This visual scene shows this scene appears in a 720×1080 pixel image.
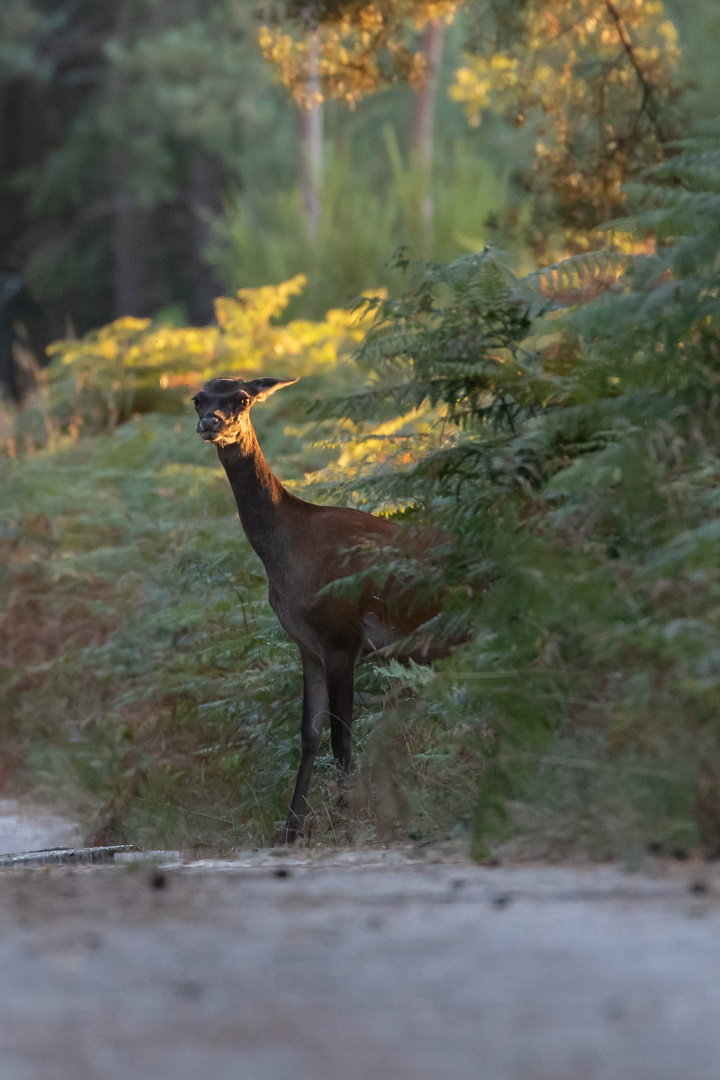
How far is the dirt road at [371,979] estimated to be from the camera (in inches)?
113

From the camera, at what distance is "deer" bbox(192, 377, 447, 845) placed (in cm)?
718

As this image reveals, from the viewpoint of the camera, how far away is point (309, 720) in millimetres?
7410

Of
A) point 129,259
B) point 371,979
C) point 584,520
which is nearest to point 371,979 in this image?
point 371,979

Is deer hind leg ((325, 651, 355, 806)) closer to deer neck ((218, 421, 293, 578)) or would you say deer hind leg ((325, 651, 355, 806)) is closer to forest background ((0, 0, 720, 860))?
forest background ((0, 0, 720, 860))

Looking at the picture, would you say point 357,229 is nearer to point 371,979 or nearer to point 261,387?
point 261,387

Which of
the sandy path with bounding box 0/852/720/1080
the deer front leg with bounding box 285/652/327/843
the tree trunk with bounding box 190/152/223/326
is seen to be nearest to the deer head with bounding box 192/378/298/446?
the deer front leg with bounding box 285/652/327/843

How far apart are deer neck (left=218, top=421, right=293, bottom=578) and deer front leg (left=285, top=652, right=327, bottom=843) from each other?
1.56ft

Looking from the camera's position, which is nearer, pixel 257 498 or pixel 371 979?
pixel 371 979

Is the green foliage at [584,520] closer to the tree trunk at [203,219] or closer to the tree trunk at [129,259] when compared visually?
the tree trunk at [203,219]

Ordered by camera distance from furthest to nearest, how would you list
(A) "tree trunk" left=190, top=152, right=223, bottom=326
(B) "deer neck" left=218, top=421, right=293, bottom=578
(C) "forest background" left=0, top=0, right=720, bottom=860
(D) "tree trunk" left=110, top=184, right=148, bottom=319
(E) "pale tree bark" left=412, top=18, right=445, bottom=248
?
(D) "tree trunk" left=110, top=184, right=148, bottom=319 → (A) "tree trunk" left=190, top=152, right=223, bottom=326 → (E) "pale tree bark" left=412, top=18, right=445, bottom=248 → (B) "deer neck" left=218, top=421, right=293, bottom=578 → (C) "forest background" left=0, top=0, right=720, bottom=860

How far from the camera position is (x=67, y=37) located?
33.7m

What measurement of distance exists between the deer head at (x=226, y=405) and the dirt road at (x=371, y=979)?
9.72 feet

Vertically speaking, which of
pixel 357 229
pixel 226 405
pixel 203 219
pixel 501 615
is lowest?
pixel 501 615

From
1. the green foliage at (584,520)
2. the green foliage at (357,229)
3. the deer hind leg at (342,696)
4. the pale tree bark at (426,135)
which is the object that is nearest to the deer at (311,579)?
the deer hind leg at (342,696)
